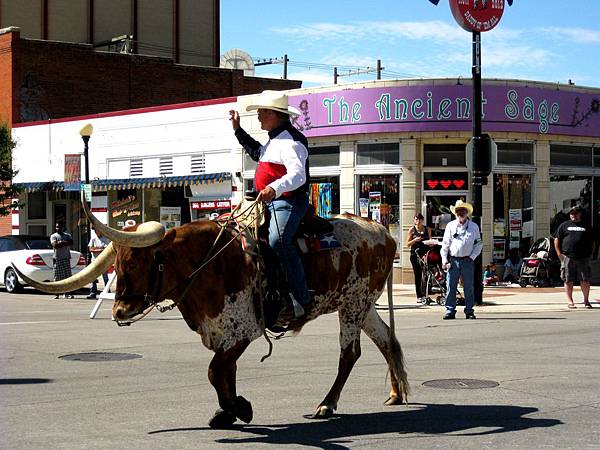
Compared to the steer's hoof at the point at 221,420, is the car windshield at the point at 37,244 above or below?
above

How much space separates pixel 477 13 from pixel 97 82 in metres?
24.4

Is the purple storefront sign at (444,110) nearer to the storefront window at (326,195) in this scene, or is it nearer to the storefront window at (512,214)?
the storefront window at (326,195)

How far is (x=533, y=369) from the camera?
11250 millimetres

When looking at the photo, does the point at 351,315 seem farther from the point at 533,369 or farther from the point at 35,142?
the point at 35,142

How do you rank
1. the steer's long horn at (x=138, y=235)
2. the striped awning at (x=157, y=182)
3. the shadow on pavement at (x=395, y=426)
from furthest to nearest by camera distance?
the striped awning at (x=157, y=182), the shadow on pavement at (x=395, y=426), the steer's long horn at (x=138, y=235)

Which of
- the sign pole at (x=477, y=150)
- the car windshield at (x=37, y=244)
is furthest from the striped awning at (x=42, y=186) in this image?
the sign pole at (x=477, y=150)

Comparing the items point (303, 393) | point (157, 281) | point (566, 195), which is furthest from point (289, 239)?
point (566, 195)

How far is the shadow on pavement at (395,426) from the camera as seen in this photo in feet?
24.7

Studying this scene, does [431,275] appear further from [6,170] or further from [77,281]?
[6,170]

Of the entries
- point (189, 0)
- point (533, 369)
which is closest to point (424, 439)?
point (533, 369)

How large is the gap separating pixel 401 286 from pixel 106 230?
20.4 m

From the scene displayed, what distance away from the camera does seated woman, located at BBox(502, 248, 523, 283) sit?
27656 millimetres

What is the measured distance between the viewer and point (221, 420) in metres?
7.85

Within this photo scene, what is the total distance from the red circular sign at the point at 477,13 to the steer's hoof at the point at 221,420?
1582 centimetres
